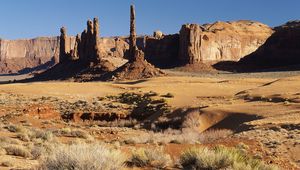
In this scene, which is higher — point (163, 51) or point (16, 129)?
point (163, 51)

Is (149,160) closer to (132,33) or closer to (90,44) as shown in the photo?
(132,33)

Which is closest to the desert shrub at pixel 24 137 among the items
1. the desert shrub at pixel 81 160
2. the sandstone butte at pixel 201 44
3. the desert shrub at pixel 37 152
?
the desert shrub at pixel 37 152

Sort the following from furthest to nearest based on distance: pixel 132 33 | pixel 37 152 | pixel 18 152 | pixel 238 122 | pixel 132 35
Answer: pixel 132 33 < pixel 132 35 < pixel 238 122 < pixel 18 152 < pixel 37 152

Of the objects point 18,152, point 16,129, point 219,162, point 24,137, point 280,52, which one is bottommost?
point 16,129

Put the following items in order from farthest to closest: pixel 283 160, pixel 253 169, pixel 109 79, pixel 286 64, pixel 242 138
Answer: pixel 286 64
pixel 109 79
pixel 242 138
pixel 283 160
pixel 253 169

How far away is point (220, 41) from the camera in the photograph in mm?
130375

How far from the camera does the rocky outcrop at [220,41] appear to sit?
107m

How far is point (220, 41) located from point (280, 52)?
25.7 m

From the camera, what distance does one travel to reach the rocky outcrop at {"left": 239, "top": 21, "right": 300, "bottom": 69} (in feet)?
343

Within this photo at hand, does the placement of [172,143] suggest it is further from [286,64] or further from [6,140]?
[286,64]

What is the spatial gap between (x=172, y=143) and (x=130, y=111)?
66.0 feet

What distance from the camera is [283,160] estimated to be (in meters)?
13.0

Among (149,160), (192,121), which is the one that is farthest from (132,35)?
(149,160)

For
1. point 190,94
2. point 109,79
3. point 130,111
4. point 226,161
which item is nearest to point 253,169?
point 226,161
